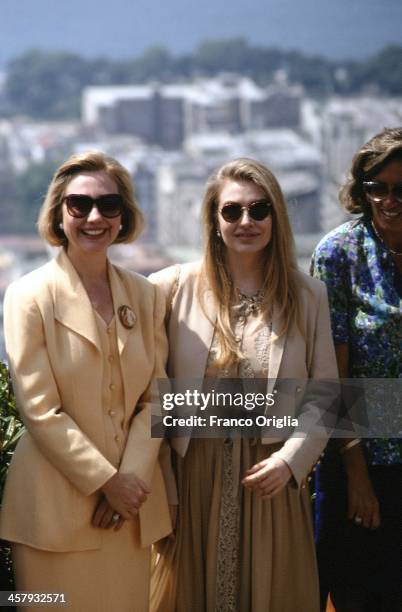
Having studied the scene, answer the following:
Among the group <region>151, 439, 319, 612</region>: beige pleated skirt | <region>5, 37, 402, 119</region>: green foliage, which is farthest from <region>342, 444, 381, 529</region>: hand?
<region>5, 37, 402, 119</region>: green foliage

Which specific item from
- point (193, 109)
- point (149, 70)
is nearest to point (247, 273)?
point (193, 109)

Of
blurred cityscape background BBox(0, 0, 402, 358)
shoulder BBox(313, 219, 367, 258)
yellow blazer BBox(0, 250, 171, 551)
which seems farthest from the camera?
blurred cityscape background BBox(0, 0, 402, 358)

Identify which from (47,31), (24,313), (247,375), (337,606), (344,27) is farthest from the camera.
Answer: (47,31)

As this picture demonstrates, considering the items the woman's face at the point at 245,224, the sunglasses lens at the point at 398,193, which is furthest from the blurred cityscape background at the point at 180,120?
the woman's face at the point at 245,224

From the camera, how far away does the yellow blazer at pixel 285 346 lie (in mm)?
2576

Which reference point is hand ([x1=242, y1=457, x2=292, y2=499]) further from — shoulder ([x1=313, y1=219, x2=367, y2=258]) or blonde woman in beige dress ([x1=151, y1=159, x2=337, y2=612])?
shoulder ([x1=313, y1=219, x2=367, y2=258])

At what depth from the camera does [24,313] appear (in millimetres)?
2393

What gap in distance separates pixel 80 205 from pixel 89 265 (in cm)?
14

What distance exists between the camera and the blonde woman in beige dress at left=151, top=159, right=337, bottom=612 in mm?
2578

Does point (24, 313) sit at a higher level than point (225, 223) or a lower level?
lower

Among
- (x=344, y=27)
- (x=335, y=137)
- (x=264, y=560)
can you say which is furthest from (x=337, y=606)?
(x=344, y=27)

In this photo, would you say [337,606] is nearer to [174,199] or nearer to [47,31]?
[174,199]

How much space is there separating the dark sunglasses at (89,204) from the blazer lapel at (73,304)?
0.12 meters

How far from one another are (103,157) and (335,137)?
7247 centimetres
